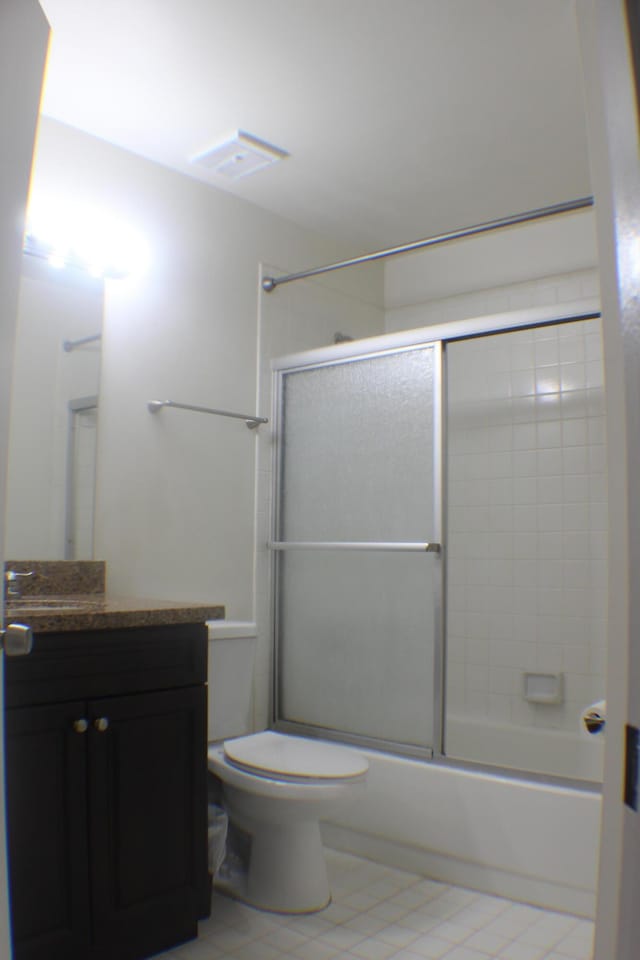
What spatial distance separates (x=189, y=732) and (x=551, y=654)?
5.83 feet

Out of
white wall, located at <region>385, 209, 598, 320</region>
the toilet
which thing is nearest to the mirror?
the toilet

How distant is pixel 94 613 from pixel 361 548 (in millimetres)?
1194

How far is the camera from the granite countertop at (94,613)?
183cm

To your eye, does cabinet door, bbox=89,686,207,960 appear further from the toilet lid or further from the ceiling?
the ceiling

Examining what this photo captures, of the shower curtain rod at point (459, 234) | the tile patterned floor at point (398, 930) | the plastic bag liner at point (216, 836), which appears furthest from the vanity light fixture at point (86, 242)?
the tile patterned floor at point (398, 930)

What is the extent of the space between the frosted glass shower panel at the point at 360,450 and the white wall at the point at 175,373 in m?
0.19

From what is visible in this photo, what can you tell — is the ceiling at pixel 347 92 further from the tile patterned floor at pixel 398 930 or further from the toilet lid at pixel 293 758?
the tile patterned floor at pixel 398 930

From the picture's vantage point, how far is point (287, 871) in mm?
2309

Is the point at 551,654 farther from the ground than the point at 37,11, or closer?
closer

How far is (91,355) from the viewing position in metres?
2.65

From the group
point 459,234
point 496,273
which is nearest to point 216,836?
point 459,234

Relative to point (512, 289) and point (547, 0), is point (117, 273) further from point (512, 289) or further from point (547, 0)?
point (512, 289)

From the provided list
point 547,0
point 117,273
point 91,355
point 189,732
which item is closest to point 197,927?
point 189,732

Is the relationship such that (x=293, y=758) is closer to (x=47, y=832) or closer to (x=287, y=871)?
(x=287, y=871)
